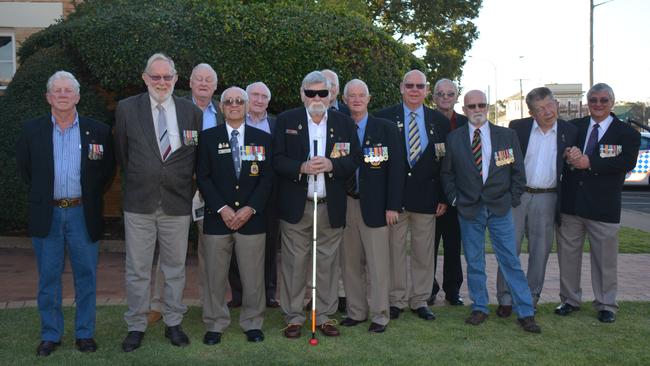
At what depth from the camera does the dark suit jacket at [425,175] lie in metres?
5.95

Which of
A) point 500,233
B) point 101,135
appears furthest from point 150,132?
point 500,233

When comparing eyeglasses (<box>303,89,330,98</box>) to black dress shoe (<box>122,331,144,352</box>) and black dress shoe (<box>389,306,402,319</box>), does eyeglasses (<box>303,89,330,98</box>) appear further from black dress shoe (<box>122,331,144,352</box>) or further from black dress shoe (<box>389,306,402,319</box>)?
black dress shoe (<box>122,331,144,352</box>)

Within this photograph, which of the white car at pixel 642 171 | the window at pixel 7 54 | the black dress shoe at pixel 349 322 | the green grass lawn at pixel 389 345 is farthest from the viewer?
the white car at pixel 642 171

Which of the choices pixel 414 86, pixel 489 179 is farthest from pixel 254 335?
pixel 414 86

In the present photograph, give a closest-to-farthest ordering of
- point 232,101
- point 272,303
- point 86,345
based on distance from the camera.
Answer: point 86,345 → point 232,101 → point 272,303

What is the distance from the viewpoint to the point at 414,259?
20.2ft

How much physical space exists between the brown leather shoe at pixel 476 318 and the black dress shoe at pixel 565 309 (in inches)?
30.8

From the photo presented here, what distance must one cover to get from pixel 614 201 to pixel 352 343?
2677mm

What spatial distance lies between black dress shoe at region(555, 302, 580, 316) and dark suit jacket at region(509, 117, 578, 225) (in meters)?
0.79

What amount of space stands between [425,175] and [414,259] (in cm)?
80

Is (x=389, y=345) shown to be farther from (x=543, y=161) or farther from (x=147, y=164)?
(x=147, y=164)

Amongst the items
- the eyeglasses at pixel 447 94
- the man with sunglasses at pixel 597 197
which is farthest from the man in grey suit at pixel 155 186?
the man with sunglasses at pixel 597 197

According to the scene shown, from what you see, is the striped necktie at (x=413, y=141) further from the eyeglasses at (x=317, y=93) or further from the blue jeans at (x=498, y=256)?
the eyeglasses at (x=317, y=93)

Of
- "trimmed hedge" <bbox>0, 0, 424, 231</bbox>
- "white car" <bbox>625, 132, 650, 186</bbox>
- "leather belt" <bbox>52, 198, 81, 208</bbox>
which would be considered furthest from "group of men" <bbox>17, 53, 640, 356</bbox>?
"white car" <bbox>625, 132, 650, 186</bbox>
